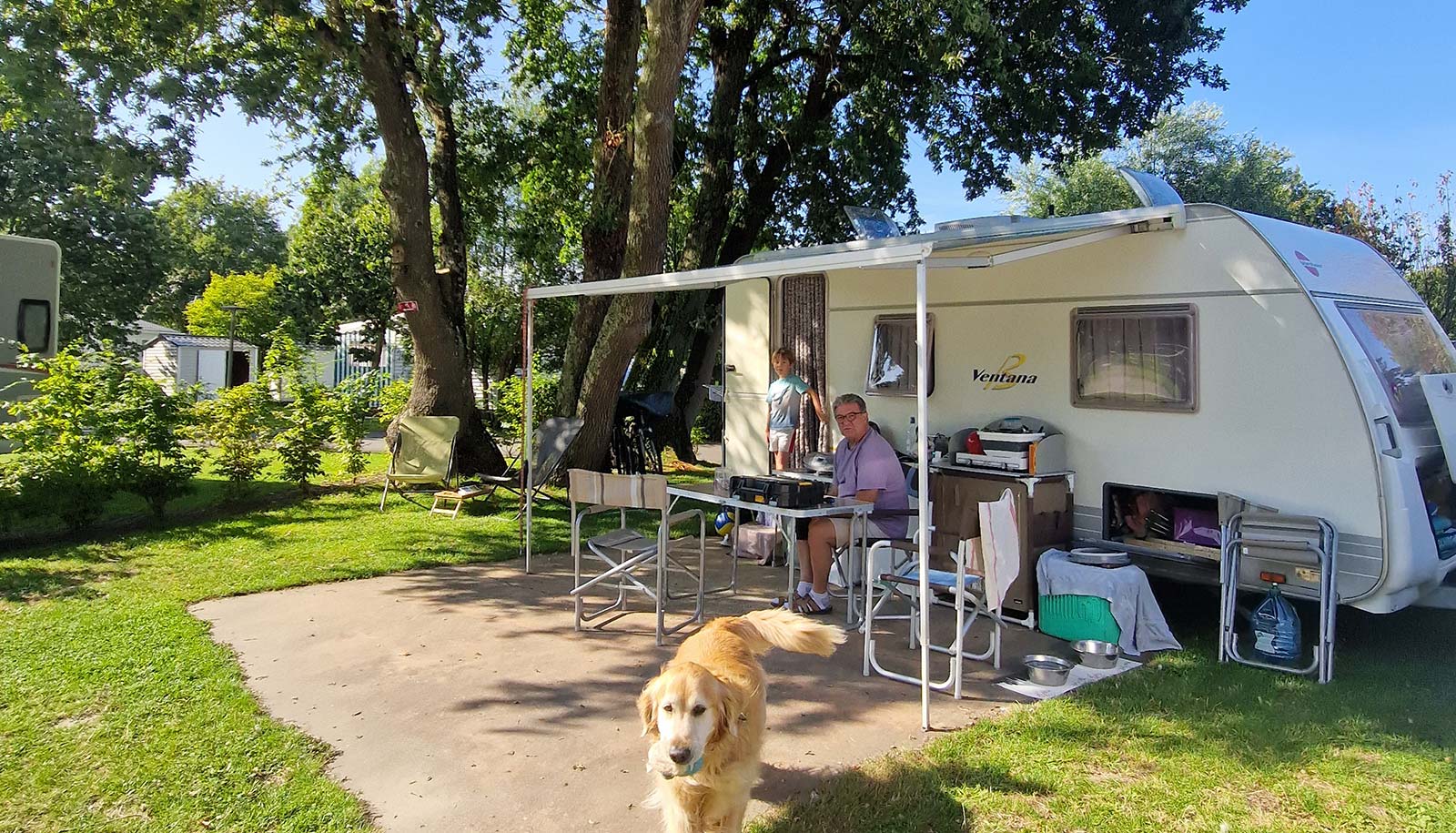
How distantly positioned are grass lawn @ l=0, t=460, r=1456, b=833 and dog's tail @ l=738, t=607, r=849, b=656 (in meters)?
0.51

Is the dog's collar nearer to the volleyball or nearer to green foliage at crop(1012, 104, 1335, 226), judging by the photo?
the volleyball

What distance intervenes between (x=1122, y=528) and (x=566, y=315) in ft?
54.5

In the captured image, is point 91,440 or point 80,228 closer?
point 91,440

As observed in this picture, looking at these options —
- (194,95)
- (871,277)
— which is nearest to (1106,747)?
(871,277)

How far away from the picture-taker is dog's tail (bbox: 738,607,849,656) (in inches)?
131

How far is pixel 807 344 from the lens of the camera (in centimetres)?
763

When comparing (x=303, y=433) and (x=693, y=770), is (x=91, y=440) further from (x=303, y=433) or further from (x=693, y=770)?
(x=693, y=770)

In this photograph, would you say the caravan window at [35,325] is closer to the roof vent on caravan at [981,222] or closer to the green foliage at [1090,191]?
the roof vent on caravan at [981,222]

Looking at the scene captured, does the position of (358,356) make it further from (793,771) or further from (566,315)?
(793,771)

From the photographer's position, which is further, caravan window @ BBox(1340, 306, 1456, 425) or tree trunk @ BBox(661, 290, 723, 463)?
tree trunk @ BBox(661, 290, 723, 463)

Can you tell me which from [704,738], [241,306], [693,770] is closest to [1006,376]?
[704,738]

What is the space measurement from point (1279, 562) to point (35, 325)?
1073 centimetres

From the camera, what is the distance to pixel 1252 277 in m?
5.09

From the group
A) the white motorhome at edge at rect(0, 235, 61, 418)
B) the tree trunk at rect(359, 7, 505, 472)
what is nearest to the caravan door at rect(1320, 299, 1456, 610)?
the tree trunk at rect(359, 7, 505, 472)
